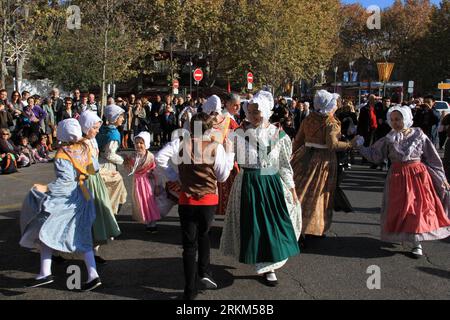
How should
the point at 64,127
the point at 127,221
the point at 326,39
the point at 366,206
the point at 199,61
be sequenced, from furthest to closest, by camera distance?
the point at 326,39 → the point at 199,61 → the point at 366,206 → the point at 127,221 → the point at 64,127

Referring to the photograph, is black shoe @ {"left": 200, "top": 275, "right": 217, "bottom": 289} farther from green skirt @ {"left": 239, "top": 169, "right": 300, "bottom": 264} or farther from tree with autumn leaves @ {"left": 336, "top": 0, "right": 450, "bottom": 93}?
tree with autumn leaves @ {"left": 336, "top": 0, "right": 450, "bottom": 93}

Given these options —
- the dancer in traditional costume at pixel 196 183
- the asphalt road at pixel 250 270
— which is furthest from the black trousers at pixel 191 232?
the asphalt road at pixel 250 270

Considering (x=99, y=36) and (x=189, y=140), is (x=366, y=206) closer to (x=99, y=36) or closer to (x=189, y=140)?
(x=189, y=140)

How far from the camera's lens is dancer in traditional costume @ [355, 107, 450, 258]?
5668 mm

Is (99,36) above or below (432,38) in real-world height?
below

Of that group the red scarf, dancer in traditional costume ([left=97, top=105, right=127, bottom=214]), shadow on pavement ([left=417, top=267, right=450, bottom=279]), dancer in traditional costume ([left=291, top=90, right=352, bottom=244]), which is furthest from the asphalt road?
the red scarf

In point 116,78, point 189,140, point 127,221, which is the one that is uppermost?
point 116,78

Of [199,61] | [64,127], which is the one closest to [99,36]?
[199,61]

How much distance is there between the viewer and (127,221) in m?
7.36

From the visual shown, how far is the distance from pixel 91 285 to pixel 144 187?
7.25 feet

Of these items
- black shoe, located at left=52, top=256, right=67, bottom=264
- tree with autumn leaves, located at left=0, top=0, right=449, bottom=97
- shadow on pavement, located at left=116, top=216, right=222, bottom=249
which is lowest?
black shoe, located at left=52, top=256, right=67, bottom=264

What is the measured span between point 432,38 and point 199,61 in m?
22.3

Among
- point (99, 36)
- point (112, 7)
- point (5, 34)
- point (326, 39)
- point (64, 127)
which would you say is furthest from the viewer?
point (326, 39)

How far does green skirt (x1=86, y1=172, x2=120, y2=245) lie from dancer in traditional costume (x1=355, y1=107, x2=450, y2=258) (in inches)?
111
